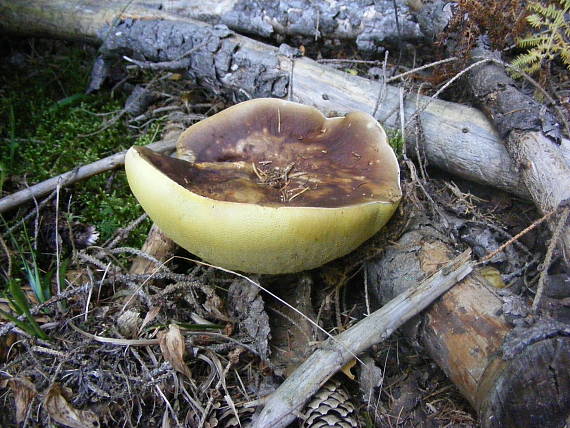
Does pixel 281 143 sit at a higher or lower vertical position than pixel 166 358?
higher

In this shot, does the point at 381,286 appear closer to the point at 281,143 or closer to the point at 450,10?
the point at 281,143

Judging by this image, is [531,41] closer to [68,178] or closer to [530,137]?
[530,137]

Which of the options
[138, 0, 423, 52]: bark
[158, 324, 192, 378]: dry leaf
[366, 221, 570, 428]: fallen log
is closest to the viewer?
[366, 221, 570, 428]: fallen log

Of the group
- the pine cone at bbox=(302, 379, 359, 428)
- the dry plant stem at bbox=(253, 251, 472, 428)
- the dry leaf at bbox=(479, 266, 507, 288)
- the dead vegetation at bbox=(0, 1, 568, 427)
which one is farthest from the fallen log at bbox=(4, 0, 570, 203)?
the pine cone at bbox=(302, 379, 359, 428)

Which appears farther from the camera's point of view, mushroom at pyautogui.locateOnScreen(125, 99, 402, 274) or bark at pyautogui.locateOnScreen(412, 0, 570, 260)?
bark at pyautogui.locateOnScreen(412, 0, 570, 260)

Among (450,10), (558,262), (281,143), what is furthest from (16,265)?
(450,10)

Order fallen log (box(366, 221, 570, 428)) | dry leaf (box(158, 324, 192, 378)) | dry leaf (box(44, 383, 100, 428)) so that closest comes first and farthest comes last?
fallen log (box(366, 221, 570, 428))
dry leaf (box(44, 383, 100, 428))
dry leaf (box(158, 324, 192, 378))

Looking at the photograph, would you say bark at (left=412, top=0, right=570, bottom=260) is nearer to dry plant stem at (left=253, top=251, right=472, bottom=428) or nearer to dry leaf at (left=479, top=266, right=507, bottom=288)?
dry leaf at (left=479, top=266, right=507, bottom=288)
